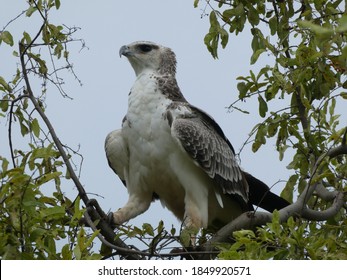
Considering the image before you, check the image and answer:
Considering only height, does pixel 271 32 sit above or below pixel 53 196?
above

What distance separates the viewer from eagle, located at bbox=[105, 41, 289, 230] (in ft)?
22.6

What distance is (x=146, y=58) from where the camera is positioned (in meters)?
7.47

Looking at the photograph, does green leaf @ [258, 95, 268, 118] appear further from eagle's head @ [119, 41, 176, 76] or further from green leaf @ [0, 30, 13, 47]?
green leaf @ [0, 30, 13, 47]

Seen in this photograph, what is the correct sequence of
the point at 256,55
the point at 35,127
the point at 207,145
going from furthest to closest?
the point at 207,145 < the point at 256,55 < the point at 35,127

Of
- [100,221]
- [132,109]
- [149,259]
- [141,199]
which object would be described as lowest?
[149,259]

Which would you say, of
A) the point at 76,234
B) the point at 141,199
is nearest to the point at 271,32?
the point at 141,199

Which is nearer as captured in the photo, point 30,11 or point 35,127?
point 35,127

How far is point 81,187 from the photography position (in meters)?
5.65

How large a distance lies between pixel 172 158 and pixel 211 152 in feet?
1.16

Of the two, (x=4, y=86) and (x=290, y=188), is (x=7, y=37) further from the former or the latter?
(x=290, y=188)

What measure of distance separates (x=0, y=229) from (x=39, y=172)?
73cm

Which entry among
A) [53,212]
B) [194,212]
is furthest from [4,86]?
[194,212]

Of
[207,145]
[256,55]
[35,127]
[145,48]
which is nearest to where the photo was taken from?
[35,127]

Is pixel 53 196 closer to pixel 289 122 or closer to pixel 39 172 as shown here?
pixel 39 172
